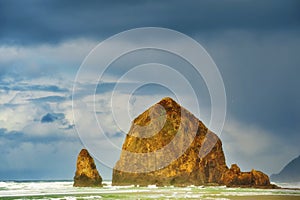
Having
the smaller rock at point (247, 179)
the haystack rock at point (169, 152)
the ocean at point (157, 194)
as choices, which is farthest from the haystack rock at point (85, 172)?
the smaller rock at point (247, 179)

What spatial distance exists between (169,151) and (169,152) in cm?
16

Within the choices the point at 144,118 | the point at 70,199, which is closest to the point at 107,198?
the point at 70,199

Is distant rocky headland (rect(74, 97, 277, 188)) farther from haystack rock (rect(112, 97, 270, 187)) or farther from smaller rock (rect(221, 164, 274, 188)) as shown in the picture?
smaller rock (rect(221, 164, 274, 188))

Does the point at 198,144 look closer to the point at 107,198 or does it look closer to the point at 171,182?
the point at 171,182

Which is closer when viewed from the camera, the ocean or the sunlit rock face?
the ocean

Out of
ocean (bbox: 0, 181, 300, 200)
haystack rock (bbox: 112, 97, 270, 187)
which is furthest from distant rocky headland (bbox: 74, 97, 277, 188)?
ocean (bbox: 0, 181, 300, 200)

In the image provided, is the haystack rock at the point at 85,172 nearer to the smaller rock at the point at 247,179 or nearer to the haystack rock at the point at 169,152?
the haystack rock at the point at 169,152

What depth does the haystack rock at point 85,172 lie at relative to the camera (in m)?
86.3

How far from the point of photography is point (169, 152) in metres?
95.9

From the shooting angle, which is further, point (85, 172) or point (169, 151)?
point (169, 151)

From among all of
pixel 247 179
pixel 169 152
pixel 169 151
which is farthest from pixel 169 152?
pixel 247 179

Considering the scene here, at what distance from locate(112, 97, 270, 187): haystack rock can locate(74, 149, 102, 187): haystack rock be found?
7.52 metres

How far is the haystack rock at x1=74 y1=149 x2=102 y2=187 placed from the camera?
86312mm

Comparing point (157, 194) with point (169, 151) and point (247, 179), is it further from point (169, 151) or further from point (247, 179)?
point (169, 151)
